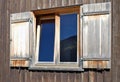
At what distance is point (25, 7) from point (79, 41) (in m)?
1.46

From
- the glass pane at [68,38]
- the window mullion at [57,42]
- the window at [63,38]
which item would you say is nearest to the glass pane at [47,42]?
the window at [63,38]

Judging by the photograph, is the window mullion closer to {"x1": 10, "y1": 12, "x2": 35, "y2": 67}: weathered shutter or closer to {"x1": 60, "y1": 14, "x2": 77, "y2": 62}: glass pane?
{"x1": 60, "y1": 14, "x2": 77, "y2": 62}: glass pane

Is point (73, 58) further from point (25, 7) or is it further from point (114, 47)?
point (25, 7)

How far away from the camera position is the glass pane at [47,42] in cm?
657

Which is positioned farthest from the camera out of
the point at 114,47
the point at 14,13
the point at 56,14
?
the point at 14,13

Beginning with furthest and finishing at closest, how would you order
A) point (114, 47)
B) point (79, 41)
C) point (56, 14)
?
point (56, 14), point (79, 41), point (114, 47)

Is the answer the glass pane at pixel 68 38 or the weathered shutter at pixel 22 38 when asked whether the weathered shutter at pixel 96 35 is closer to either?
the glass pane at pixel 68 38

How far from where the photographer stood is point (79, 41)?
6.13 meters

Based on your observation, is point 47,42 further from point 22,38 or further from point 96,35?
point 96,35

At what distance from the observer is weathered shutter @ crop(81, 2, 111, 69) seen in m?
5.69

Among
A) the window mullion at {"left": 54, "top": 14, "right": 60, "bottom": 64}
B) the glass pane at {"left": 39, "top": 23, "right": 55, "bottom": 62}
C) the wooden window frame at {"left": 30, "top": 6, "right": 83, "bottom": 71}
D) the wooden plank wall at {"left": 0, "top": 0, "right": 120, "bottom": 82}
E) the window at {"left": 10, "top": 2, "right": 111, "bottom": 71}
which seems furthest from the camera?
the glass pane at {"left": 39, "top": 23, "right": 55, "bottom": 62}

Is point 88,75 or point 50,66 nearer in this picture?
point 88,75

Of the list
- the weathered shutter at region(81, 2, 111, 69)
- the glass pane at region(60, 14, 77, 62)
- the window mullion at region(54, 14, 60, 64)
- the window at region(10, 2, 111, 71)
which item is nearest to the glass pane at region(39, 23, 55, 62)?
the window at region(10, 2, 111, 71)

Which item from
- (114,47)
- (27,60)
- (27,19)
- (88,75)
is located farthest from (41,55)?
(114,47)
